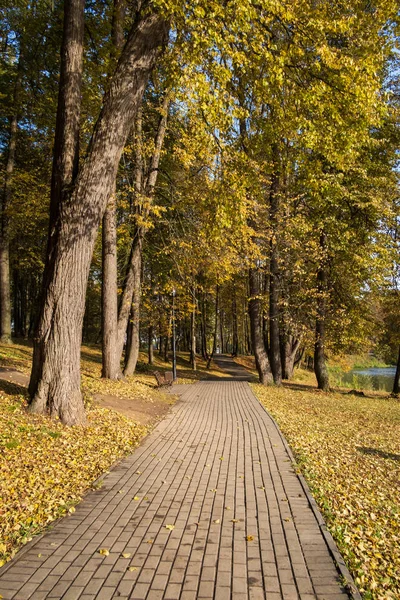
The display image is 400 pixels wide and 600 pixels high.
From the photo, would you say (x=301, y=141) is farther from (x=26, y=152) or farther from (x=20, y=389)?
(x=26, y=152)

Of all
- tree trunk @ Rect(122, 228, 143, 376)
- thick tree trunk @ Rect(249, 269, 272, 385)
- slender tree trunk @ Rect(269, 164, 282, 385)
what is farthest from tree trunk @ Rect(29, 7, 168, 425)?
thick tree trunk @ Rect(249, 269, 272, 385)

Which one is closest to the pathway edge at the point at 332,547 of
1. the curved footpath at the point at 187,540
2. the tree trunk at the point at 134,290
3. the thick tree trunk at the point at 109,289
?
the curved footpath at the point at 187,540

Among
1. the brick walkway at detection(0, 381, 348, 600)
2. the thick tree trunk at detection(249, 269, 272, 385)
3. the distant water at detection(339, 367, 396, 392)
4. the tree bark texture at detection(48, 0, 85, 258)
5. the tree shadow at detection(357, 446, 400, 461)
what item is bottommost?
the distant water at detection(339, 367, 396, 392)

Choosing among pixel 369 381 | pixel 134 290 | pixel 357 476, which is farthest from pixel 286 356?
pixel 357 476

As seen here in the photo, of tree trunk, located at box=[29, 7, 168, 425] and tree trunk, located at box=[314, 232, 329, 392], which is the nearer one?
tree trunk, located at box=[29, 7, 168, 425]

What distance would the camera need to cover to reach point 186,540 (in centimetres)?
406

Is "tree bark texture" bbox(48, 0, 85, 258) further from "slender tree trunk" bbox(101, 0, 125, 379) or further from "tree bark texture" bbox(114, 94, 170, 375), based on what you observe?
"tree bark texture" bbox(114, 94, 170, 375)

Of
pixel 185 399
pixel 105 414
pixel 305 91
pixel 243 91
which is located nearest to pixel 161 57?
pixel 243 91

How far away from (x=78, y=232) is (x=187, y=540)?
518 centimetres

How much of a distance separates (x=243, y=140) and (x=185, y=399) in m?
7.88

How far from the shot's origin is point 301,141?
817 cm

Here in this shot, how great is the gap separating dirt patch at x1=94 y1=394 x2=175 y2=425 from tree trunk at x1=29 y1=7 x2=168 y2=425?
6.50 feet

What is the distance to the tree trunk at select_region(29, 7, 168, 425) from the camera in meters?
7.29

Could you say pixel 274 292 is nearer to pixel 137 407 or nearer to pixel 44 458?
pixel 137 407
